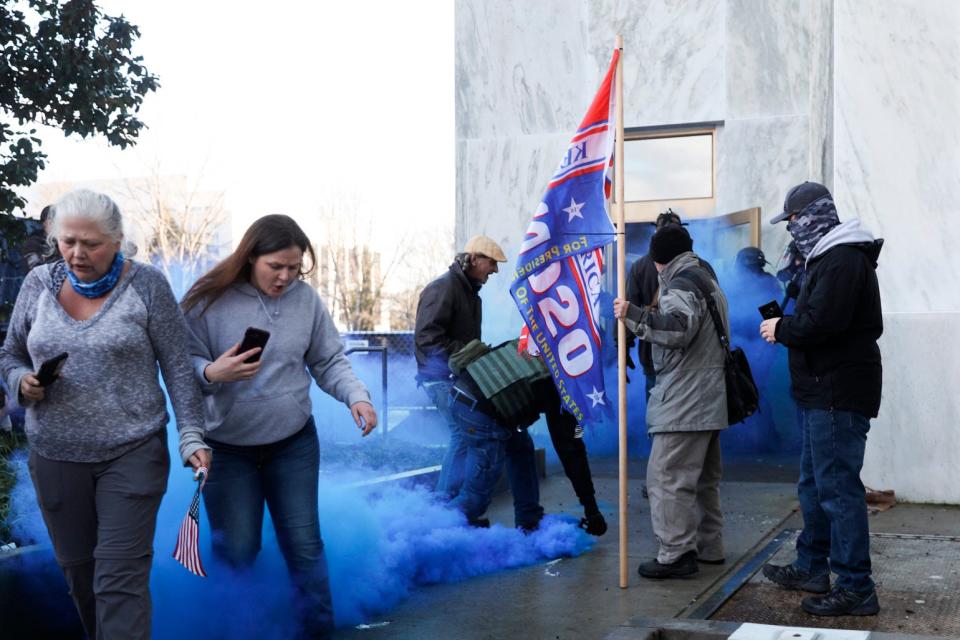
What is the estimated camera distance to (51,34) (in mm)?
7777

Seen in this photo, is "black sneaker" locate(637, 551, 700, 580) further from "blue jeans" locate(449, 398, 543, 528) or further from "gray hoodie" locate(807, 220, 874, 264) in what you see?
"gray hoodie" locate(807, 220, 874, 264)

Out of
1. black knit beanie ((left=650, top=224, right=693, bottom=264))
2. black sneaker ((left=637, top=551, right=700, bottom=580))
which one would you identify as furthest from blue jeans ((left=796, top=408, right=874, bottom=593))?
black knit beanie ((left=650, top=224, right=693, bottom=264))

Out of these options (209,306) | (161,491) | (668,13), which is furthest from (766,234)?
(161,491)

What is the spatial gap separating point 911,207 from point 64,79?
6.22m

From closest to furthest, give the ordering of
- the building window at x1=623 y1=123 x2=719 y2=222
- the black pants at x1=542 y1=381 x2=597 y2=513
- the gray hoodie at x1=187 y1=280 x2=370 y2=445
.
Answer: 1. the gray hoodie at x1=187 y1=280 x2=370 y2=445
2. the black pants at x1=542 y1=381 x2=597 y2=513
3. the building window at x1=623 y1=123 x2=719 y2=222

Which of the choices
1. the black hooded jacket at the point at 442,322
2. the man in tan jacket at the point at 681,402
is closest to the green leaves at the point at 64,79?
the black hooded jacket at the point at 442,322

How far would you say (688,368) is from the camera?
5297 millimetres

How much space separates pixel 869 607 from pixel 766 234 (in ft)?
18.2

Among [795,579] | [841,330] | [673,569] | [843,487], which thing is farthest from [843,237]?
[673,569]

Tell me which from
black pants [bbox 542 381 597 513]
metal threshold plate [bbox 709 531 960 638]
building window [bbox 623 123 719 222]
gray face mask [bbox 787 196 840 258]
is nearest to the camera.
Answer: metal threshold plate [bbox 709 531 960 638]

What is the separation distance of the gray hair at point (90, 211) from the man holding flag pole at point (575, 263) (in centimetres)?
235

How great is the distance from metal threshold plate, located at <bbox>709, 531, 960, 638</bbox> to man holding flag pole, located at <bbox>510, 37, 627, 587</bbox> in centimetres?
87

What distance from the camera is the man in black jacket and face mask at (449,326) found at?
6445mm

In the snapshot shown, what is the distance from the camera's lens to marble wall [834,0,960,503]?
7000 millimetres
